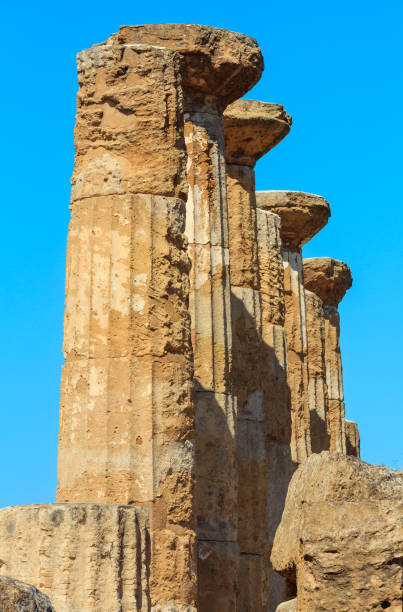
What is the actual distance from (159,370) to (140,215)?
1.24m

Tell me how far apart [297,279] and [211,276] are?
6338 mm

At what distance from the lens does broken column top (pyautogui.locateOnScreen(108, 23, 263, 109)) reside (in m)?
11.8

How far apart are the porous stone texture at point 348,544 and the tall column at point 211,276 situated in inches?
209

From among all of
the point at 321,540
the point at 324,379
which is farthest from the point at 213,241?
the point at 324,379

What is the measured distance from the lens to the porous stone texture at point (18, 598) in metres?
4.38

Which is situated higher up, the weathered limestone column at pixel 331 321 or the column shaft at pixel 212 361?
the weathered limestone column at pixel 331 321

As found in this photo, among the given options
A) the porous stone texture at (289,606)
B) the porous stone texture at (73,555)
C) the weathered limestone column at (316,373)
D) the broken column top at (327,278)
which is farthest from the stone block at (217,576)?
the broken column top at (327,278)

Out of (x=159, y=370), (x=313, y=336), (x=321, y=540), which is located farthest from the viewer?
(x=313, y=336)

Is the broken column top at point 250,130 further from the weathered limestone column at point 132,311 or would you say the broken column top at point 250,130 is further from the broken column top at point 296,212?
the weathered limestone column at point 132,311

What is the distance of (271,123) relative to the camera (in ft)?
49.5

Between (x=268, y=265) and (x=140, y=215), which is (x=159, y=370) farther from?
(x=268, y=265)

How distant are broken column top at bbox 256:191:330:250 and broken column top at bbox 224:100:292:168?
3.15m

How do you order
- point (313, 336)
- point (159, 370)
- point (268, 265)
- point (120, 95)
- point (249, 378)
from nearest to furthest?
1. point (159, 370)
2. point (120, 95)
3. point (249, 378)
4. point (268, 265)
5. point (313, 336)

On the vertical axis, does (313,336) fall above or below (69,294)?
above
